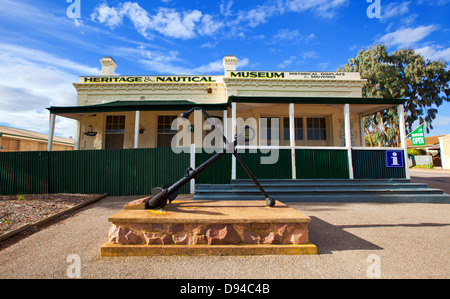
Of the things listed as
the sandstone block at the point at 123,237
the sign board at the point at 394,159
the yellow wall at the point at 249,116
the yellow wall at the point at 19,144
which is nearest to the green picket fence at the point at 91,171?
the yellow wall at the point at 249,116

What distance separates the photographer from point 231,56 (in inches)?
499

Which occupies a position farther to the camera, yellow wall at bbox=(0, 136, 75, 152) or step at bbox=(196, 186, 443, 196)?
yellow wall at bbox=(0, 136, 75, 152)

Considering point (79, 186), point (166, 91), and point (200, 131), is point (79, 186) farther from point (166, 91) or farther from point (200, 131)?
point (166, 91)

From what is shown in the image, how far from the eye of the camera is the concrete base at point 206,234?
3143 millimetres

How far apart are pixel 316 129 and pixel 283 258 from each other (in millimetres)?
9496

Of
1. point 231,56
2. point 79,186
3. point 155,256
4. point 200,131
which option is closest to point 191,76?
point 231,56

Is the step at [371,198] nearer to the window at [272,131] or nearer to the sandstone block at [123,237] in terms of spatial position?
the sandstone block at [123,237]

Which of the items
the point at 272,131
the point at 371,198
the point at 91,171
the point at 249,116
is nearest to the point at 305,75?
the point at 272,131

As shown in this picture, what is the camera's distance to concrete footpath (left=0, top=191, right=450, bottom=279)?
8.84ft

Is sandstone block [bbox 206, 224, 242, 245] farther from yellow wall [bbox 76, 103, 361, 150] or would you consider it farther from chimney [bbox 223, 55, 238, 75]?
chimney [bbox 223, 55, 238, 75]

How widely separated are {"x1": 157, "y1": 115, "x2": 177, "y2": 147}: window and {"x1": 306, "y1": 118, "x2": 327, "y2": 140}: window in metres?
6.86

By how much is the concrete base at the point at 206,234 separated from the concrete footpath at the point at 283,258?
123 mm

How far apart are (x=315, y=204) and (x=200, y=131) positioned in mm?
6362

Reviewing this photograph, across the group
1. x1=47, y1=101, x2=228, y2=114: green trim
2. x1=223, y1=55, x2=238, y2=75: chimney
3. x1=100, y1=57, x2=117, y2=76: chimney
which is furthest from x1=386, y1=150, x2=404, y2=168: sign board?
x1=100, y1=57, x2=117, y2=76: chimney
